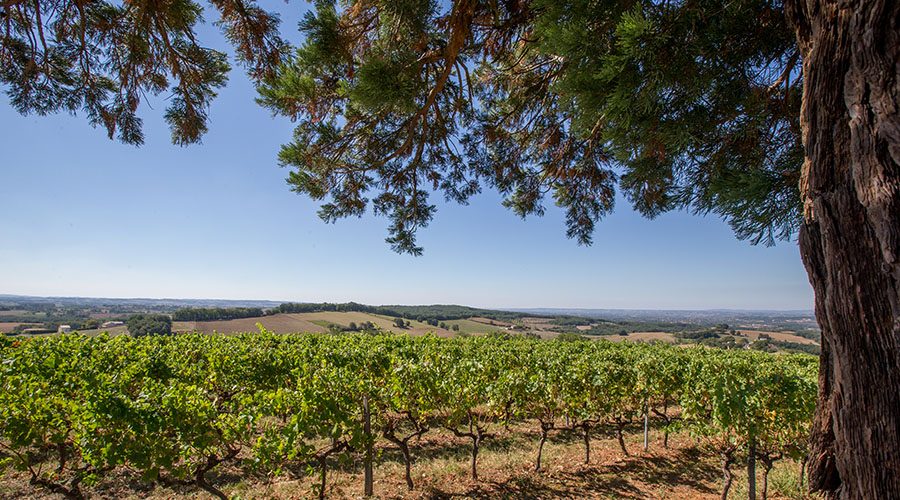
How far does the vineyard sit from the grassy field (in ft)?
0.69

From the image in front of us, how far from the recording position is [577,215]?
526 cm

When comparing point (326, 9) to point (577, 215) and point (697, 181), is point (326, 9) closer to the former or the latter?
point (697, 181)

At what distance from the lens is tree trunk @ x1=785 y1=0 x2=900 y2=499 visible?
117 cm

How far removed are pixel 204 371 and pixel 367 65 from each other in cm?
744

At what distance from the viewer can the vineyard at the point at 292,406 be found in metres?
3.64

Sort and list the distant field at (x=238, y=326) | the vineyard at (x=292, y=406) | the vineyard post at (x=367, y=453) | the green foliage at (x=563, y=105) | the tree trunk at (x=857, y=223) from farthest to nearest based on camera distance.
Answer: the distant field at (x=238, y=326), the vineyard post at (x=367, y=453), the vineyard at (x=292, y=406), the green foliage at (x=563, y=105), the tree trunk at (x=857, y=223)

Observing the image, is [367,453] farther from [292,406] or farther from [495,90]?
[495,90]

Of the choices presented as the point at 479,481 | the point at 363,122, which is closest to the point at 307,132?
the point at 363,122

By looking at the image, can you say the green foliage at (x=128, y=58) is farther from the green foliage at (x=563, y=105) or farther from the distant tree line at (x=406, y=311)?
the distant tree line at (x=406, y=311)

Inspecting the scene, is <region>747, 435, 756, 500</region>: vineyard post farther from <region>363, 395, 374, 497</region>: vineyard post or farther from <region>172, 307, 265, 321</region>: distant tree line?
<region>172, 307, 265, 321</region>: distant tree line

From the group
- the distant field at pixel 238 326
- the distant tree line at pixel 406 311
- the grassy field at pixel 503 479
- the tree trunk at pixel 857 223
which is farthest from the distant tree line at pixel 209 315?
the tree trunk at pixel 857 223

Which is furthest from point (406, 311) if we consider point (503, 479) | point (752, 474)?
point (752, 474)

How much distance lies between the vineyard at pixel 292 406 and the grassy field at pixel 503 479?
0.21 metres

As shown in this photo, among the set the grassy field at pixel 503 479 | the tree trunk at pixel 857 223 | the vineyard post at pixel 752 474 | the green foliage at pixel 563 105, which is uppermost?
the green foliage at pixel 563 105
